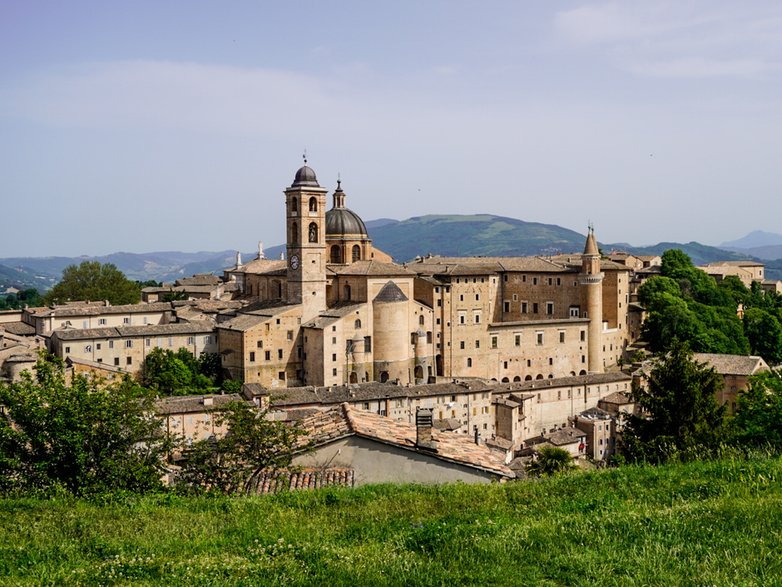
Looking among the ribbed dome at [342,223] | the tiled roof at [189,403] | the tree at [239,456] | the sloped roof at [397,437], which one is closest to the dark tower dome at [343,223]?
the ribbed dome at [342,223]

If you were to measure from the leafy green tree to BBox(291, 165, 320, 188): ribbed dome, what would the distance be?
3124 cm

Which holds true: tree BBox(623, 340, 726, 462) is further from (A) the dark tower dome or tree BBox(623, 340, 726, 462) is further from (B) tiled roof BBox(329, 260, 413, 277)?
(A) the dark tower dome

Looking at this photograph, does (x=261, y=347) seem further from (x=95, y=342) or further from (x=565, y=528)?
(x=565, y=528)

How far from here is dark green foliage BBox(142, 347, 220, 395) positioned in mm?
45188

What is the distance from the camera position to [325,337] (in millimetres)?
47000

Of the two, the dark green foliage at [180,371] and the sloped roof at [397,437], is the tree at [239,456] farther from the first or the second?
the dark green foliage at [180,371]

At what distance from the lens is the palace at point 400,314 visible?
4788 cm

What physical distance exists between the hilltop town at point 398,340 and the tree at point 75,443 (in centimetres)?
1728

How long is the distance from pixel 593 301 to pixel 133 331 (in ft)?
107

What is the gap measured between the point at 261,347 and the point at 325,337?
396 centimetres

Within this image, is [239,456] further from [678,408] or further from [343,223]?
[343,223]

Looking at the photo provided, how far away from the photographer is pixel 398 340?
49312mm

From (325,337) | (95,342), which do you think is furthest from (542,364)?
(95,342)

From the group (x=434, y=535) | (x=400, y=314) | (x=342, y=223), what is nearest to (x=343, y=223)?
(x=342, y=223)
